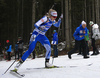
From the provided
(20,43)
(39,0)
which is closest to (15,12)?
(39,0)

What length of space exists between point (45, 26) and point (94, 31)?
5.12 m

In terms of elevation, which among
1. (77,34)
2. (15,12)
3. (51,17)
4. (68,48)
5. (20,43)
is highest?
(15,12)

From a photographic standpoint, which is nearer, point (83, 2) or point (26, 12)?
point (83, 2)

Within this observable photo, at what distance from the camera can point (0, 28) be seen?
25328 mm

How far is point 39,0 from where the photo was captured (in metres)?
28.7

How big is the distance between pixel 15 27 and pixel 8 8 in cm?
304

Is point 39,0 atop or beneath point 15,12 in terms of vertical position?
atop

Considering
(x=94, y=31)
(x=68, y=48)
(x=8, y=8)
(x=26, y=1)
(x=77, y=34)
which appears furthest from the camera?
(x=26, y=1)

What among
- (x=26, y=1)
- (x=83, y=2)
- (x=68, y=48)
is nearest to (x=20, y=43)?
(x=68, y=48)

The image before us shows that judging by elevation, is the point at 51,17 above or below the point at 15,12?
below

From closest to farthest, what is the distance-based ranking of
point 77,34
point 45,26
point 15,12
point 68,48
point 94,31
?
point 45,26, point 77,34, point 94,31, point 68,48, point 15,12

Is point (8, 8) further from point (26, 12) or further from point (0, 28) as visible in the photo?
point (26, 12)

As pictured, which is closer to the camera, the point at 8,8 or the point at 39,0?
the point at 8,8

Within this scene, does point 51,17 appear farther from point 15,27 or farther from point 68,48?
point 15,27
